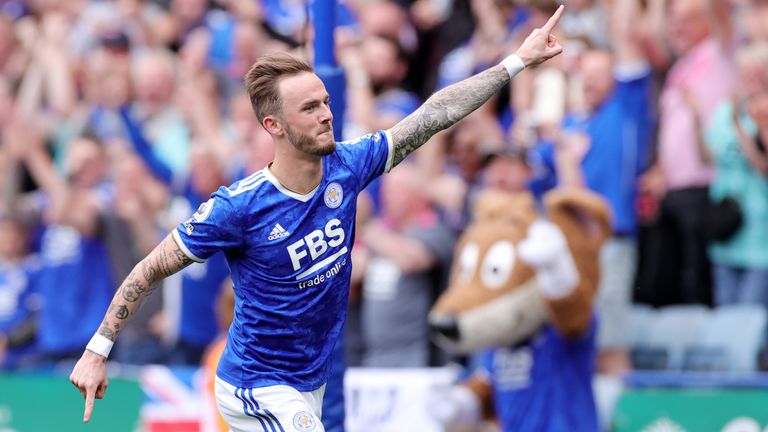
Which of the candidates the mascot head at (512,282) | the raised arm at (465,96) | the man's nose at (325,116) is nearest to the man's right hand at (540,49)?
the raised arm at (465,96)

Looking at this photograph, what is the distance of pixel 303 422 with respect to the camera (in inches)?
270

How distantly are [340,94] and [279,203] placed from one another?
176 centimetres

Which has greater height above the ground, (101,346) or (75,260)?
(75,260)

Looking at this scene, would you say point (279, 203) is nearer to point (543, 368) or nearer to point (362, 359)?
point (543, 368)

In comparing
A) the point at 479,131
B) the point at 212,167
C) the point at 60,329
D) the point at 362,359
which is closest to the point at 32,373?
the point at 60,329

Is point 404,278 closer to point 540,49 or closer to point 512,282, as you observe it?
point 512,282

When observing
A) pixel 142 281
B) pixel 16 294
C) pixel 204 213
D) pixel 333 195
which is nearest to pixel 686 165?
pixel 333 195

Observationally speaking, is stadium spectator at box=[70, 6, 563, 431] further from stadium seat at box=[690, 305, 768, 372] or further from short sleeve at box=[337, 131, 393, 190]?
stadium seat at box=[690, 305, 768, 372]

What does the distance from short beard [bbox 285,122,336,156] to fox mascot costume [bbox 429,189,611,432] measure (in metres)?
2.66

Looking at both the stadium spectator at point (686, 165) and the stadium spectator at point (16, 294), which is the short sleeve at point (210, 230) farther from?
the stadium spectator at point (16, 294)

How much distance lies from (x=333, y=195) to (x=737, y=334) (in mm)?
4253

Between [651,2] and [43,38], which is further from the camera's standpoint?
[43,38]

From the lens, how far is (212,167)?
40.0 feet

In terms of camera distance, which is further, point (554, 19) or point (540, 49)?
point (540, 49)
